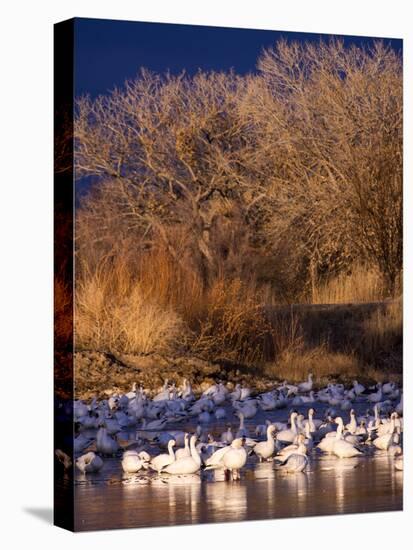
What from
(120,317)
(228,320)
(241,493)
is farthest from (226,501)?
(120,317)

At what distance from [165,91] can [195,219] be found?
40.2 inches

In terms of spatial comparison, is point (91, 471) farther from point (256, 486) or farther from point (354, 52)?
point (354, 52)

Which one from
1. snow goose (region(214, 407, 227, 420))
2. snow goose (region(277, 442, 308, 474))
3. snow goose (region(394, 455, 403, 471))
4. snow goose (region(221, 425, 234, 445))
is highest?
snow goose (region(214, 407, 227, 420))

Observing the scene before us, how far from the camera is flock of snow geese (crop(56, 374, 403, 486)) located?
12.8 metres

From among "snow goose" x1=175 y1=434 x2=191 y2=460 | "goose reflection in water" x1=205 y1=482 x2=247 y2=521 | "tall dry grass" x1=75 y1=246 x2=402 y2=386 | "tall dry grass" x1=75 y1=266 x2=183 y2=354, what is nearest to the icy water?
"goose reflection in water" x1=205 y1=482 x2=247 y2=521

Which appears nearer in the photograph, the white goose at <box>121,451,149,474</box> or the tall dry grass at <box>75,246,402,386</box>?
the white goose at <box>121,451,149,474</box>

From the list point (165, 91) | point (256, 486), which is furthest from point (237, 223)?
point (256, 486)

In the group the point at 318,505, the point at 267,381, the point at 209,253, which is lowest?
the point at 318,505

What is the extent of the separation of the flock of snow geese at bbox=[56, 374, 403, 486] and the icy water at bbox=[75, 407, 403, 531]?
2.5 inches

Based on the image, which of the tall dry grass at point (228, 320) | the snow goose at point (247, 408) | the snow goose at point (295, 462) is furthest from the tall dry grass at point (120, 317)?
the snow goose at point (295, 462)

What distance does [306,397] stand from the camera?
45.2ft

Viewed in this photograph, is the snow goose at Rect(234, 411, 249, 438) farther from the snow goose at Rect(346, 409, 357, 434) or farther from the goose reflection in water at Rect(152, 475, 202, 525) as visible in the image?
the snow goose at Rect(346, 409, 357, 434)

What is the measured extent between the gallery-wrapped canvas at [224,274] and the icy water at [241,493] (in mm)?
17

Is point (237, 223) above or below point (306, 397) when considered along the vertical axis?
above
